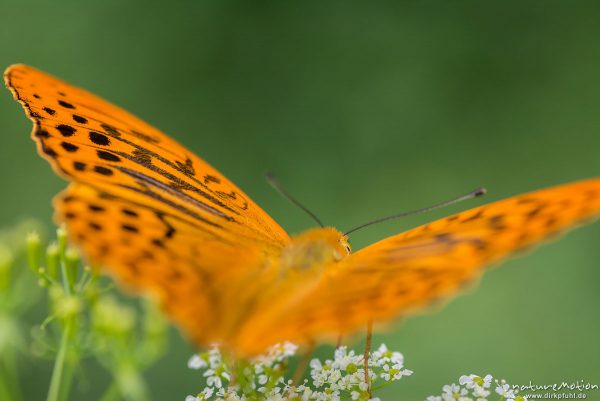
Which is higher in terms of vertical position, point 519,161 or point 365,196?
point 519,161

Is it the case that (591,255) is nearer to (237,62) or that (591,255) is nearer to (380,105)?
(380,105)

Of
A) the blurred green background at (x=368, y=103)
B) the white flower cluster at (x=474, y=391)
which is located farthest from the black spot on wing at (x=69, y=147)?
the blurred green background at (x=368, y=103)

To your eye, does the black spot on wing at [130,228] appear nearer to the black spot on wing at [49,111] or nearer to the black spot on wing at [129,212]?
the black spot on wing at [129,212]

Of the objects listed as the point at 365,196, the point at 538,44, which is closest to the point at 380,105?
the point at 365,196

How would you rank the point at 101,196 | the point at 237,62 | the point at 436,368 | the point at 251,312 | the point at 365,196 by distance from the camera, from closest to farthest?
the point at 251,312 < the point at 101,196 < the point at 436,368 < the point at 365,196 < the point at 237,62

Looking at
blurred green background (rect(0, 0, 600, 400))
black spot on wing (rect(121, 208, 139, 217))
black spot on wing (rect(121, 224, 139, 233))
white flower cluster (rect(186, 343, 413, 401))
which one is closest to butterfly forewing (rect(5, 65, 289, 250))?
black spot on wing (rect(121, 208, 139, 217))

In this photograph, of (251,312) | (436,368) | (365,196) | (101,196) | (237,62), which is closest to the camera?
(251,312)

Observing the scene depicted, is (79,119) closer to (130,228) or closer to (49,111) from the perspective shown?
(49,111)
